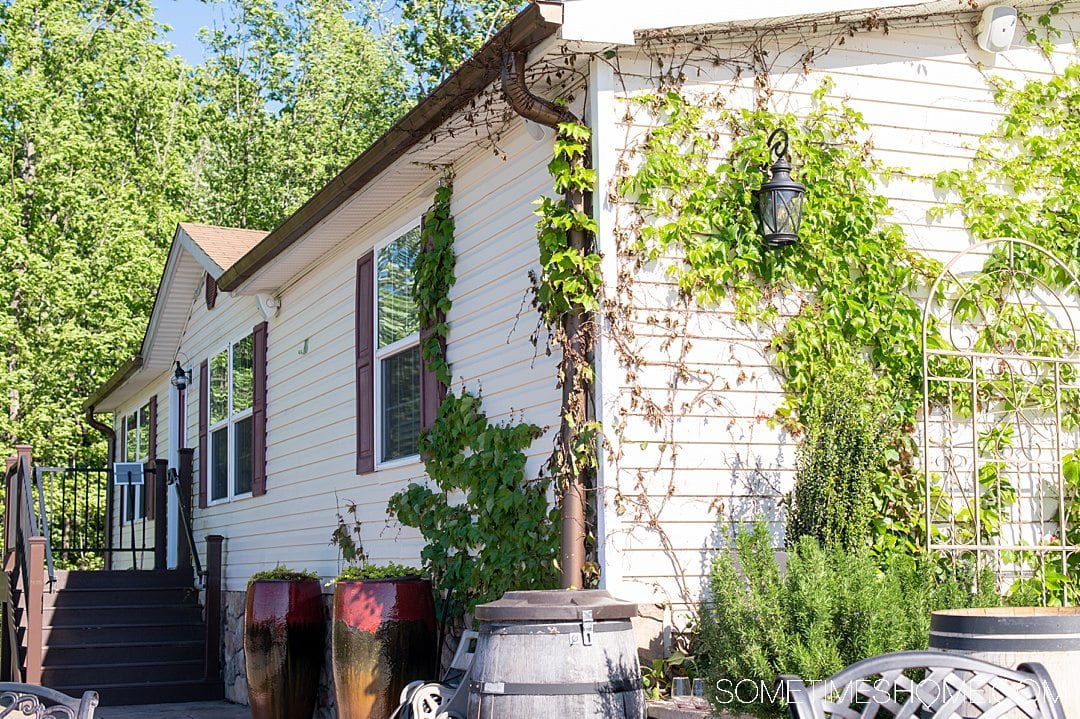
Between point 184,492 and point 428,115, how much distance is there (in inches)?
315

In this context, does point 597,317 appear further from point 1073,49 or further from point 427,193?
point 1073,49

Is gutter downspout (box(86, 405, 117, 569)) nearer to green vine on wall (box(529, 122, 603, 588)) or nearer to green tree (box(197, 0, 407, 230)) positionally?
green tree (box(197, 0, 407, 230))

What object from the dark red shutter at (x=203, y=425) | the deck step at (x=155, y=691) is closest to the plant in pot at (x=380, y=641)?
the deck step at (x=155, y=691)

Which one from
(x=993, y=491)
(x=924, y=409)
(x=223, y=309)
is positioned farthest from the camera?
(x=223, y=309)

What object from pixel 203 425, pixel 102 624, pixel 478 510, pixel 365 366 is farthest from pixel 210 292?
pixel 478 510

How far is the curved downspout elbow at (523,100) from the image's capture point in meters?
6.00

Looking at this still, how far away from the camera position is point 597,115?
19.9ft

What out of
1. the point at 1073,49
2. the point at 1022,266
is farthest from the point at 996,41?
the point at 1022,266

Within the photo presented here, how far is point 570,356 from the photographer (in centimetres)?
599

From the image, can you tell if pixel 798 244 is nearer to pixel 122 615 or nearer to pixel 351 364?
pixel 351 364

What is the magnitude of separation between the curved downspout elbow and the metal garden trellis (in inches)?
83.8

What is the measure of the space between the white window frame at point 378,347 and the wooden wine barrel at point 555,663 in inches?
135

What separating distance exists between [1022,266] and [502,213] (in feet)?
9.68

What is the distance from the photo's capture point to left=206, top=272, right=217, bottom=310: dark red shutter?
13.6 m
